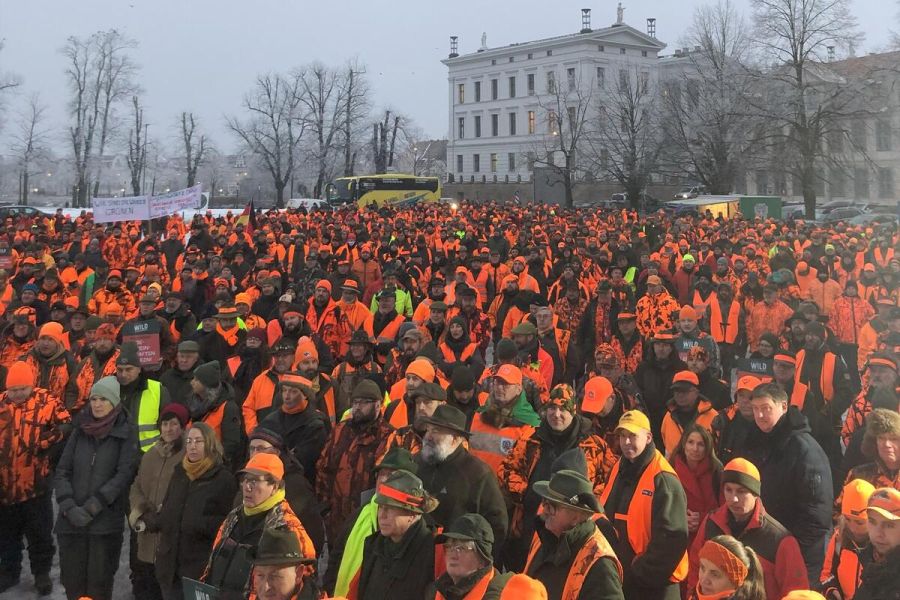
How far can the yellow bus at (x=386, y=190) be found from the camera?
1727 inches

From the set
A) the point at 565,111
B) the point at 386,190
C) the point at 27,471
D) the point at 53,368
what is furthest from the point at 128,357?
the point at 565,111

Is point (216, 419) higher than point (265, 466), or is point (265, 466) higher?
point (265, 466)

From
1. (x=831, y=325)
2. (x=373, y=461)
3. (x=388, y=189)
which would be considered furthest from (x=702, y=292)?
(x=388, y=189)

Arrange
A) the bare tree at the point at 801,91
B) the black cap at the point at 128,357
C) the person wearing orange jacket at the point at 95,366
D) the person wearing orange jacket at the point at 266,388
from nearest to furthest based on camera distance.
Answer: the black cap at the point at 128,357, the person wearing orange jacket at the point at 266,388, the person wearing orange jacket at the point at 95,366, the bare tree at the point at 801,91

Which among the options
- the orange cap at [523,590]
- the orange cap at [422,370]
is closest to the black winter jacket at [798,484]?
the orange cap at [422,370]

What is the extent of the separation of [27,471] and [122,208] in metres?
13.3

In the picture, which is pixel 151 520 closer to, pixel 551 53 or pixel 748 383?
pixel 748 383

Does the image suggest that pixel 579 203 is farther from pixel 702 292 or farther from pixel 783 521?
pixel 783 521

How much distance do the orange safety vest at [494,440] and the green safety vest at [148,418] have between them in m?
2.37

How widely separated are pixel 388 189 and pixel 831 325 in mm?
35178

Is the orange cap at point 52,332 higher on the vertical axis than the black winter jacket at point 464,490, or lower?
higher

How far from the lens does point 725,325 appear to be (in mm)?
11273

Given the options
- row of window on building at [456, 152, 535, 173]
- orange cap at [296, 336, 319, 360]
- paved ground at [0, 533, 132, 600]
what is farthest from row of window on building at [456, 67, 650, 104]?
paved ground at [0, 533, 132, 600]

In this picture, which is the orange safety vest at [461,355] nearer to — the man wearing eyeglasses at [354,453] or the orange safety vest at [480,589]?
the man wearing eyeglasses at [354,453]
